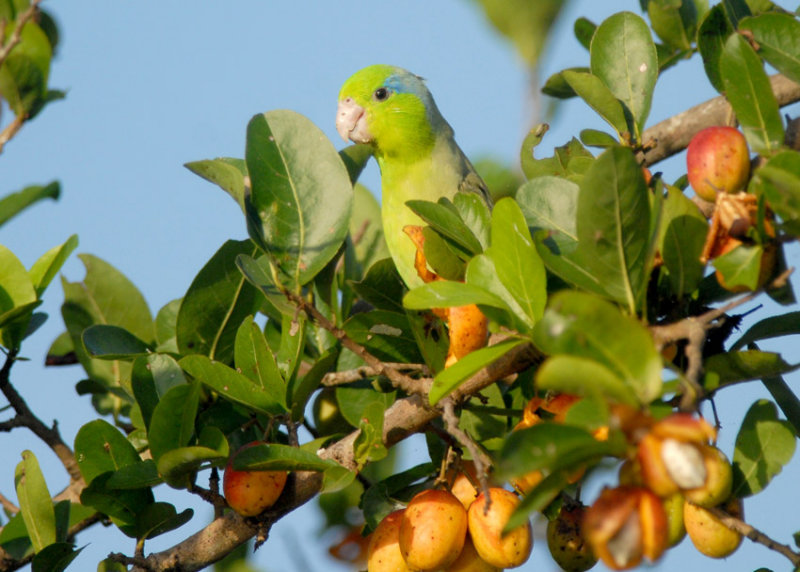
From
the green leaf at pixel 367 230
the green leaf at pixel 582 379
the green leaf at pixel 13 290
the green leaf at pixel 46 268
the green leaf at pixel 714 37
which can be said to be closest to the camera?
the green leaf at pixel 582 379

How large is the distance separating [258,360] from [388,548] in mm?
494

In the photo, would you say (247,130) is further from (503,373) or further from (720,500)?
(720,500)

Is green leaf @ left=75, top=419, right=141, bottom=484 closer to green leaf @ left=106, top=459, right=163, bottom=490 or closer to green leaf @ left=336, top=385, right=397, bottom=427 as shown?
green leaf @ left=106, top=459, right=163, bottom=490

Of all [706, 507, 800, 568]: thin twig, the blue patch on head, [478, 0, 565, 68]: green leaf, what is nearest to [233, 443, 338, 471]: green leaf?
[706, 507, 800, 568]: thin twig

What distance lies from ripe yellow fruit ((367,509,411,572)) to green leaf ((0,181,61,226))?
1312mm

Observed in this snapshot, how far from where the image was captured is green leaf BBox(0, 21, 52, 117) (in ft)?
8.95

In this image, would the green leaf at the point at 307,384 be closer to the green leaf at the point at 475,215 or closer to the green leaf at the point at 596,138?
the green leaf at the point at 475,215

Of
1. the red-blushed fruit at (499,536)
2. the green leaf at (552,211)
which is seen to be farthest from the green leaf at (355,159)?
the red-blushed fruit at (499,536)

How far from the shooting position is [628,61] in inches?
77.4

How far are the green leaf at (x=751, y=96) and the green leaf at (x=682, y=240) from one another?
203mm

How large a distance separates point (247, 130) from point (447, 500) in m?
0.90

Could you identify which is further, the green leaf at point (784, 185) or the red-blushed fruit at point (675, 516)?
the red-blushed fruit at point (675, 516)

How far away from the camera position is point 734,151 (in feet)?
5.12

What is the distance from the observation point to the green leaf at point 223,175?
188 centimetres
